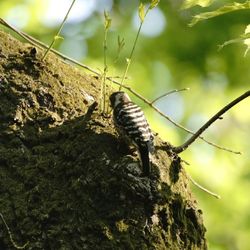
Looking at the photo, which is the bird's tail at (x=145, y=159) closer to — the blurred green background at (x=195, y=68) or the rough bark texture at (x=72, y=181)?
the rough bark texture at (x=72, y=181)

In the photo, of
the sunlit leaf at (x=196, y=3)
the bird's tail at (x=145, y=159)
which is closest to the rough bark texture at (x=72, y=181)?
the bird's tail at (x=145, y=159)

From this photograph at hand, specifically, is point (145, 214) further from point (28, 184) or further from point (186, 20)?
point (186, 20)

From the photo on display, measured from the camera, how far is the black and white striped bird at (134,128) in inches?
76.9

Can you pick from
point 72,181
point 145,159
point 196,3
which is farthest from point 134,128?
point 196,3

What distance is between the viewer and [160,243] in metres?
1.89

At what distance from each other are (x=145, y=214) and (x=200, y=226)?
0.28 metres

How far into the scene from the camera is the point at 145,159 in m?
1.93

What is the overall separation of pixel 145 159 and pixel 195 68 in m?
3.63

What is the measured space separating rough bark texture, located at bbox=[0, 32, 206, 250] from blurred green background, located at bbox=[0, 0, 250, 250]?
2.80 m

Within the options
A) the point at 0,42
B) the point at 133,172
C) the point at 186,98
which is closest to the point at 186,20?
the point at 186,98

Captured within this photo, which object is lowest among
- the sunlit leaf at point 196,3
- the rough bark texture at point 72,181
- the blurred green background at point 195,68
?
the rough bark texture at point 72,181

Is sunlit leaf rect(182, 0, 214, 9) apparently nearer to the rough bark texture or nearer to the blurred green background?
the rough bark texture

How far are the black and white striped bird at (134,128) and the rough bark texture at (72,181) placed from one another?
34 millimetres

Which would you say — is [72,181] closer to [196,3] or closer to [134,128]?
[134,128]
